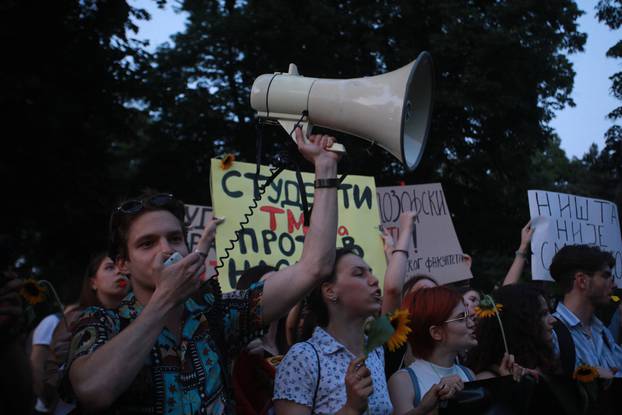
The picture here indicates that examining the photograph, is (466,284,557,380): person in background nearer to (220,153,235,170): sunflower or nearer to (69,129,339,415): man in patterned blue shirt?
(69,129,339,415): man in patterned blue shirt

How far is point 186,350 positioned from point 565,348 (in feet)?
8.71

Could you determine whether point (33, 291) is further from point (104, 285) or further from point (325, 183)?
point (104, 285)

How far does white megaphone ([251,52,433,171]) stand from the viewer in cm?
263

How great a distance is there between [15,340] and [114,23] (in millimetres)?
11959

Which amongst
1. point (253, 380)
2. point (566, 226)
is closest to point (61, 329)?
point (253, 380)

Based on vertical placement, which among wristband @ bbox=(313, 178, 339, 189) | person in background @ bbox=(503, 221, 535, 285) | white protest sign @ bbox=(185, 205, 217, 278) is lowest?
person in background @ bbox=(503, 221, 535, 285)

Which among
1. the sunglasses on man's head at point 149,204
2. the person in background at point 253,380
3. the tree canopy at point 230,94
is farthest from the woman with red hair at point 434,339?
the tree canopy at point 230,94

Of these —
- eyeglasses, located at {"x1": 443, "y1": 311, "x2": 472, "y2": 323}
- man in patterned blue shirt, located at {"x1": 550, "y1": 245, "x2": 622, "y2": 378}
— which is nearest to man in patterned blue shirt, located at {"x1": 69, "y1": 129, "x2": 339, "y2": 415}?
eyeglasses, located at {"x1": 443, "y1": 311, "x2": 472, "y2": 323}

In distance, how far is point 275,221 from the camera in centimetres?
490

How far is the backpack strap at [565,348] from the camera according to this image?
4.08 meters

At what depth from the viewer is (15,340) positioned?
69.3 inches

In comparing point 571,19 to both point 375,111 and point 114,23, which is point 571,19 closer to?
point 114,23

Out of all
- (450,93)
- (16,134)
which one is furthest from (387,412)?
(450,93)

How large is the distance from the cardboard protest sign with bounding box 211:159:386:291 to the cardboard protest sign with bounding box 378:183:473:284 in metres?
0.50
